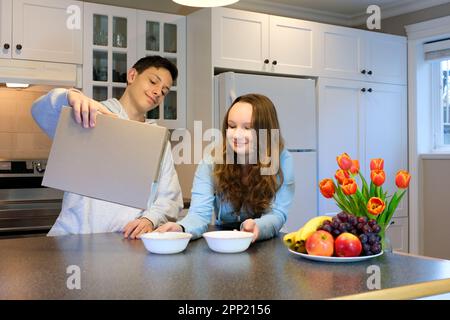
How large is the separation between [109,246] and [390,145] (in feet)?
9.86

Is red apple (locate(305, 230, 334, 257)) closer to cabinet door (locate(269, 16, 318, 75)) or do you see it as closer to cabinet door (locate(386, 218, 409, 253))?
cabinet door (locate(269, 16, 318, 75))

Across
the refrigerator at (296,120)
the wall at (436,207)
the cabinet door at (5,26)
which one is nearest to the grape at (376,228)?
the refrigerator at (296,120)

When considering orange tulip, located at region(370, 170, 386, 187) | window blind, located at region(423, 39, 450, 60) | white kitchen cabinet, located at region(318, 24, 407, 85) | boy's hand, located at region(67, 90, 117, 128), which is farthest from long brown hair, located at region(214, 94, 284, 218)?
window blind, located at region(423, 39, 450, 60)

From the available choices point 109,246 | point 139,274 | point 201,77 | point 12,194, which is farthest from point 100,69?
point 139,274

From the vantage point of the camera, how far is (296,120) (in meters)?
3.26

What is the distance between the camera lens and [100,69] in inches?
118

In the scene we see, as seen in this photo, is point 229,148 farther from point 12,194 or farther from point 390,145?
point 390,145

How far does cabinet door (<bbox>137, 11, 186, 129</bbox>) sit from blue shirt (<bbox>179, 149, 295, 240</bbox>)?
162 centimetres

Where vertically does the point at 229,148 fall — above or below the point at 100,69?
below

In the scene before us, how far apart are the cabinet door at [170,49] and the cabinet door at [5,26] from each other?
805mm
